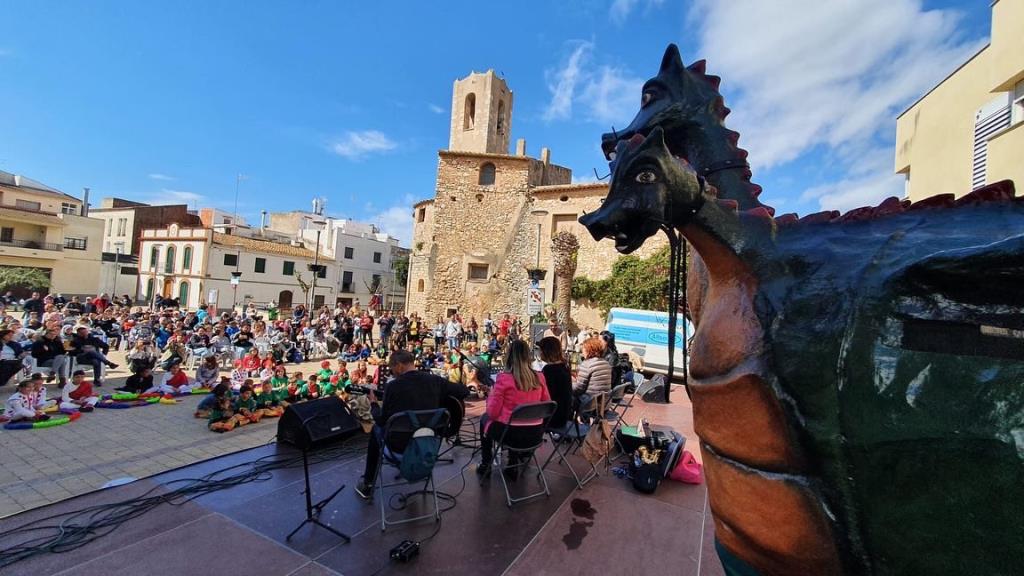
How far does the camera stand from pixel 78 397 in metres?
7.16

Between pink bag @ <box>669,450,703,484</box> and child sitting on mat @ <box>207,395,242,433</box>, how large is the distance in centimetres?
585

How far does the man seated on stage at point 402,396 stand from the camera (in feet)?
12.7

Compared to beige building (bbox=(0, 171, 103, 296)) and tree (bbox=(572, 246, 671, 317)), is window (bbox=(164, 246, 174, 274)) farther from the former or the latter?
tree (bbox=(572, 246, 671, 317))

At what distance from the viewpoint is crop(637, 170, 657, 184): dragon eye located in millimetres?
1297

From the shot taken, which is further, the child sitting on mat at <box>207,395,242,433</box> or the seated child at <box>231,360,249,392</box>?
the seated child at <box>231,360,249,392</box>

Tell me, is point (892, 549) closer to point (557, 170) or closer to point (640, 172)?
point (640, 172)

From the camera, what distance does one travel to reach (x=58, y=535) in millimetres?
3355

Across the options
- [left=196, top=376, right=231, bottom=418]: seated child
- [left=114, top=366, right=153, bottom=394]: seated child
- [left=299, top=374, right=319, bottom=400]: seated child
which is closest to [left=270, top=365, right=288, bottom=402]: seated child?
[left=299, top=374, right=319, bottom=400]: seated child

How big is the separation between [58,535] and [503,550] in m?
3.38

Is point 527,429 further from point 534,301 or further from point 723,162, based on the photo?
point 534,301

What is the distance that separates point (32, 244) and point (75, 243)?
95.0 inches

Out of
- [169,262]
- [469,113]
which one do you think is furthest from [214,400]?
[169,262]

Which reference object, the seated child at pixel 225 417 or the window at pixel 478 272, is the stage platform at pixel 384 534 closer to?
the seated child at pixel 225 417

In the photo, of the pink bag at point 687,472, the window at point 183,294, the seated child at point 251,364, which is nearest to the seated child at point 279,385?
the seated child at point 251,364
